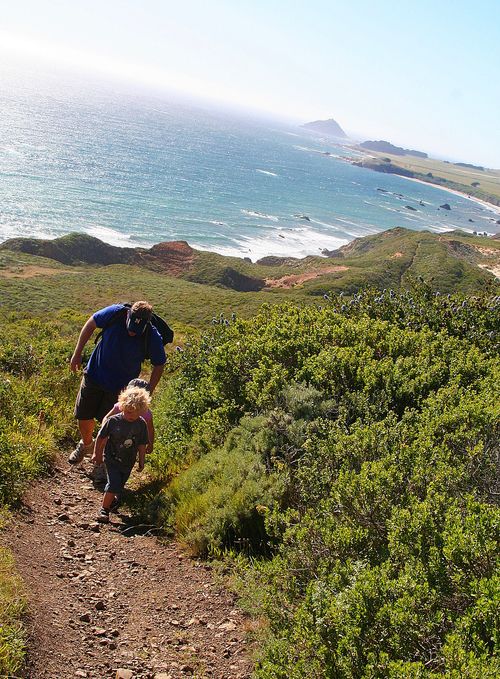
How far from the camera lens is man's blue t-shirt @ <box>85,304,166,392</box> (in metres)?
5.54

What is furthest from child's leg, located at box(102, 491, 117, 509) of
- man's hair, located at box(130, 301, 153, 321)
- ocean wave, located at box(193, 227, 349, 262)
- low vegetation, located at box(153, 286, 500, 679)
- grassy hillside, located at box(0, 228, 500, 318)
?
ocean wave, located at box(193, 227, 349, 262)

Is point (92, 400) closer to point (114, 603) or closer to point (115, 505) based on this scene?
point (115, 505)

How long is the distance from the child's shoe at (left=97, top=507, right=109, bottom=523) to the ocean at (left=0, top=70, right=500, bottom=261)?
201 ft

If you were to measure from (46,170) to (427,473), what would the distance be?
101 meters

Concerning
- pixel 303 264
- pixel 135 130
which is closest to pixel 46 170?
pixel 303 264

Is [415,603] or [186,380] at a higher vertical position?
[415,603]

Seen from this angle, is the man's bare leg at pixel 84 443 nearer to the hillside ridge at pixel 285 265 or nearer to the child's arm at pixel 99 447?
the child's arm at pixel 99 447

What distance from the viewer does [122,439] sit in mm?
5094

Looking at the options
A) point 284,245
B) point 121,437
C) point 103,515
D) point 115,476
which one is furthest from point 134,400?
point 284,245

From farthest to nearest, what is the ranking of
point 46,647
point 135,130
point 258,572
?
point 135,130, point 258,572, point 46,647

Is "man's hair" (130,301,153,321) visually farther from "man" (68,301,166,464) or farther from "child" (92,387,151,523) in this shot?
"child" (92,387,151,523)

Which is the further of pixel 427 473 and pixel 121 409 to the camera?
pixel 121 409

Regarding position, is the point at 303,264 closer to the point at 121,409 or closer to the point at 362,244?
the point at 362,244

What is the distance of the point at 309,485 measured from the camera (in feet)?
13.3
